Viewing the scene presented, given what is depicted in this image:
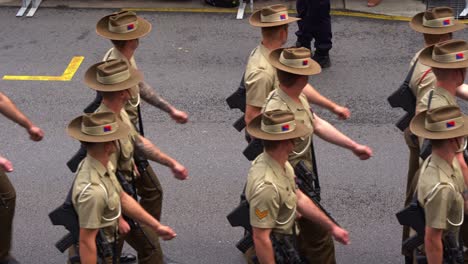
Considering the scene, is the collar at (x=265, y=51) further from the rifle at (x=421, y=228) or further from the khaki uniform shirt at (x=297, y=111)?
the rifle at (x=421, y=228)

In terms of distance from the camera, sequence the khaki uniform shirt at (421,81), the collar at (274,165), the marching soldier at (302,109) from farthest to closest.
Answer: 1. the khaki uniform shirt at (421,81)
2. the marching soldier at (302,109)
3. the collar at (274,165)

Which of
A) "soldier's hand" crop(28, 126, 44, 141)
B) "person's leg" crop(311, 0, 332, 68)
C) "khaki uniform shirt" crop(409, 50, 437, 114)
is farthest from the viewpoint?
"person's leg" crop(311, 0, 332, 68)

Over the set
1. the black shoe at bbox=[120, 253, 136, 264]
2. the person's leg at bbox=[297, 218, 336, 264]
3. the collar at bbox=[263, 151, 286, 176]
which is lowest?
the black shoe at bbox=[120, 253, 136, 264]

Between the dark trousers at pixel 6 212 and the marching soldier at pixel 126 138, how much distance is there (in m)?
1.03

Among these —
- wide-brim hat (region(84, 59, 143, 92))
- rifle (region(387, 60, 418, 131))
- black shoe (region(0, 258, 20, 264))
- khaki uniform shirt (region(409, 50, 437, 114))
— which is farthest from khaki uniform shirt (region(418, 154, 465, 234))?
black shoe (region(0, 258, 20, 264))

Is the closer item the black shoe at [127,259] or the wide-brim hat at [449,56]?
the wide-brim hat at [449,56]

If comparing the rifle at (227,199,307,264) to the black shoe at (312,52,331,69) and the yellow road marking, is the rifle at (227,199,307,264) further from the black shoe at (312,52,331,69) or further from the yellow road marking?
the yellow road marking

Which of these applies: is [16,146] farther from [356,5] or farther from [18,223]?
[356,5]

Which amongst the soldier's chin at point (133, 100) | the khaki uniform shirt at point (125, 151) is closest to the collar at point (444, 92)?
the khaki uniform shirt at point (125, 151)

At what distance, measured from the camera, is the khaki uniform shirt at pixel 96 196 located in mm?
7121

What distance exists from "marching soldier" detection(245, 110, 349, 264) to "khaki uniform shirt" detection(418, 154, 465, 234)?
61cm

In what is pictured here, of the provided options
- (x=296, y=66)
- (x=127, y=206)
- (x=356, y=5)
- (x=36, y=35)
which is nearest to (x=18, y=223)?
Answer: (x=127, y=206)

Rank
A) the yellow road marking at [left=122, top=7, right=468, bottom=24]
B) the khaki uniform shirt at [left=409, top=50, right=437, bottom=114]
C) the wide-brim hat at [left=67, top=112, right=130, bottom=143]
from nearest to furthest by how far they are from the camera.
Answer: the wide-brim hat at [left=67, top=112, right=130, bottom=143] < the khaki uniform shirt at [left=409, top=50, right=437, bottom=114] < the yellow road marking at [left=122, top=7, right=468, bottom=24]

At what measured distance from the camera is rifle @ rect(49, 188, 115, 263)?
731cm
